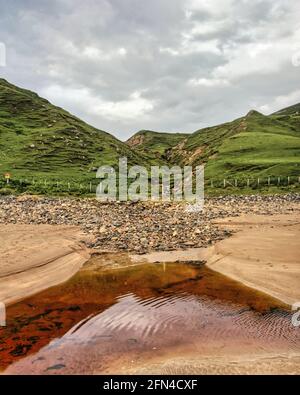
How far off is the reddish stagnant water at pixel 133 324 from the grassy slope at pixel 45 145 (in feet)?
222

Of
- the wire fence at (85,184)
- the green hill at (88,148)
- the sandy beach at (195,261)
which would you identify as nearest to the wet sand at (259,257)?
the sandy beach at (195,261)

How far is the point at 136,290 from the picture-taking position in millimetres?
19078

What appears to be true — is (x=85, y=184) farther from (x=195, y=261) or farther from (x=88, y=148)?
(x=195, y=261)

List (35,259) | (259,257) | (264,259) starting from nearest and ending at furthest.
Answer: (35,259) < (264,259) < (259,257)

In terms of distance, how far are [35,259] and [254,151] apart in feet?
307

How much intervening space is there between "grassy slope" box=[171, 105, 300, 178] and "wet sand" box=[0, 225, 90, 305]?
197 feet

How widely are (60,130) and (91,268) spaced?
117046mm

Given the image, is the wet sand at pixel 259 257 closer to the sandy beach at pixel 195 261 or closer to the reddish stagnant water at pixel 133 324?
the sandy beach at pixel 195 261

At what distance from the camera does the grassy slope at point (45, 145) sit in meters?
96.1

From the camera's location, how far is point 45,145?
116688mm

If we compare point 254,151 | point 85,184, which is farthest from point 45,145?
point 254,151

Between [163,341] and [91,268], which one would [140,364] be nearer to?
[163,341]

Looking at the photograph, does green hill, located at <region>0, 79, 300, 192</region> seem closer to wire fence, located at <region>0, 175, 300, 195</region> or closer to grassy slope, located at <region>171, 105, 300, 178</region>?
grassy slope, located at <region>171, 105, 300, 178</region>
